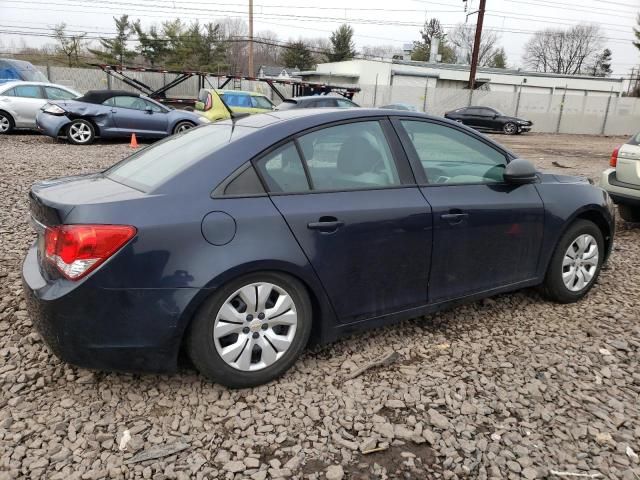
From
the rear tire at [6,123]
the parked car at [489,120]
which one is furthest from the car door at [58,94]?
the parked car at [489,120]

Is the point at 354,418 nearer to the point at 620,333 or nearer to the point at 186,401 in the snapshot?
the point at 186,401

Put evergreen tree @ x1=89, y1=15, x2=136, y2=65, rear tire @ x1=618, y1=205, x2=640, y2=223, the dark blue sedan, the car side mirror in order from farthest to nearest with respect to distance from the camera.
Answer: evergreen tree @ x1=89, y1=15, x2=136, y2=65, rear tire @ x1=618, y1=205, x2=640, y2=223, the car side mirror, the dark blue sedan

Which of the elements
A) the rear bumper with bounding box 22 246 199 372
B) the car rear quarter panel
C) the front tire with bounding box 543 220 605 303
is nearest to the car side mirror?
the car rear quarter panel

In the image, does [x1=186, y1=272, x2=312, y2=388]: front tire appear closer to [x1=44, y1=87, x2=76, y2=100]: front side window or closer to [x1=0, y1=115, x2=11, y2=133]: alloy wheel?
[x1=44, y1=87, x2=76, y2=100]: front side window

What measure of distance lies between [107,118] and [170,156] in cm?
1106

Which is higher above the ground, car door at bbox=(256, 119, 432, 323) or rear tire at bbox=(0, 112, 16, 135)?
car door at bbox=(256, 119, 432, 323)

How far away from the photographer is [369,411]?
2.69 m

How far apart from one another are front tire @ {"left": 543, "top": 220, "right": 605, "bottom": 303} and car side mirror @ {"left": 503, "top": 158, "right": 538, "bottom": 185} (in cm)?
68

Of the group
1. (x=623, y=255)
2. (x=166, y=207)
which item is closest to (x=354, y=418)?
(x=166, y=207)

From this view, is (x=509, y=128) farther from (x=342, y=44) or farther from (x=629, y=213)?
(x=342, y=44)

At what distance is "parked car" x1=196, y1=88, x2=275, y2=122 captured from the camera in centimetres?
1511

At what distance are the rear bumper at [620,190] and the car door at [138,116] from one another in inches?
419

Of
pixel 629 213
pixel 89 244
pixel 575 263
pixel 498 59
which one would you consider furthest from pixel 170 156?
pixel 498 59

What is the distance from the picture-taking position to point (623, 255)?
5.43 metres
